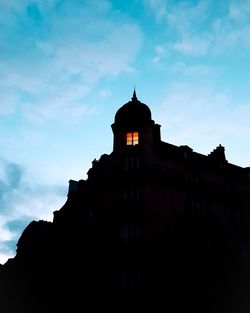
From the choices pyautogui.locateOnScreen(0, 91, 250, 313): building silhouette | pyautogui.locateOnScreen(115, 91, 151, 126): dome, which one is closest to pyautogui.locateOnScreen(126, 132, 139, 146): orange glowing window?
pyautogui.locateOnScreen(0, 91, 250, 313): building silhouette

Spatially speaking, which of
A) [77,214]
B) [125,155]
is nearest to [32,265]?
[77,214]

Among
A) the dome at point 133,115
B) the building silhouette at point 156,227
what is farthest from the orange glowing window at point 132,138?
the dome at point 133,115

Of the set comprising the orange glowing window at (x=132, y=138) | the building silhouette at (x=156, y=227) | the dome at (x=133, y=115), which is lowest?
the building silhouette at (x=156, y=227)

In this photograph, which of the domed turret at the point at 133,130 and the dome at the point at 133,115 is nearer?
the domed turret at the point at 133,130

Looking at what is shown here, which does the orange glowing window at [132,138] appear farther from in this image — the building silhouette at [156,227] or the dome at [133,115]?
the dome at [133,115]

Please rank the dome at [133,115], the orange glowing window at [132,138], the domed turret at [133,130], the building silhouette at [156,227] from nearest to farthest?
the building silhouette at [156,227] < the domed turret at [133,130] < the orange glowing window at [132,138] < the dome at [133,115]

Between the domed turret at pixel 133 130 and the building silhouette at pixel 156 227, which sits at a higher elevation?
the domed turret at pixel 133 130

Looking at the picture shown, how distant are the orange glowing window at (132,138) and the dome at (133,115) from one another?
1.18 metres

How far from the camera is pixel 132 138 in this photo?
37219 mm

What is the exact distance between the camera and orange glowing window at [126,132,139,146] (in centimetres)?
3694

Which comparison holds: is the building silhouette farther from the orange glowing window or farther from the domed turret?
the domed turret

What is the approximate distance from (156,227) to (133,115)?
1203 cm

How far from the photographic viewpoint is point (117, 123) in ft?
126

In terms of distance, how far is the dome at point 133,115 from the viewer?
3788cm
